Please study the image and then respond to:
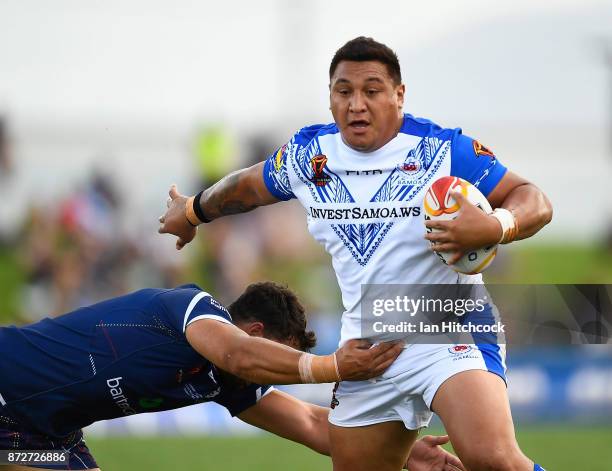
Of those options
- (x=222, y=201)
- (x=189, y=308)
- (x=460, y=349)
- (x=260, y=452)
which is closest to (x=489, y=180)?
(x=460, y=349)

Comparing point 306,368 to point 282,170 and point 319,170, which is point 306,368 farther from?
point 282,170

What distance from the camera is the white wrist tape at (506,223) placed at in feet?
19.6

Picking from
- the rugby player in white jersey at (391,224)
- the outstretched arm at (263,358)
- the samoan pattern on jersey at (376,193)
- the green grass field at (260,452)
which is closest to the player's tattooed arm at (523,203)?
the rugby player in white jersey at (391,224)

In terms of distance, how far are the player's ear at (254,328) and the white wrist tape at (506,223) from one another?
4.84 ft

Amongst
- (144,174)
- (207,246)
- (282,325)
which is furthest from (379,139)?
(144,174)

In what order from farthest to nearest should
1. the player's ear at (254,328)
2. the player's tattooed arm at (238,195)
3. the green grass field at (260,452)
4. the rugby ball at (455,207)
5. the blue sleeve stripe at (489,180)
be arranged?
1. the green grass field at (260,452)
2. the player's tattooed arm at (238,195)
3. the player's ear at (254,328)
4. the blue sleeve stripe at (489,180)
5. the rugby ball at (455,207)

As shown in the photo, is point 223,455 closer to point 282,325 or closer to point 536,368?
point 536,368

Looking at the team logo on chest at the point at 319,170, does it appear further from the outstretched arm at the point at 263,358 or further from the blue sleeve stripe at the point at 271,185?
the outstretched arm at the point at 263,358

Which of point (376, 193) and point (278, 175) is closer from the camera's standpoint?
point (376, 193)

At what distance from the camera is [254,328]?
666 centimetres

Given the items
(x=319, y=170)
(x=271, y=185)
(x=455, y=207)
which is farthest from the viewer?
(x=271, y=185)

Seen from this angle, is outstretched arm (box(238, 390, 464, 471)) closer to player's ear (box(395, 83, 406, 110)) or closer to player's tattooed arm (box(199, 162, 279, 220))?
player's tattooed arm (box(199, 162, 279, 220))

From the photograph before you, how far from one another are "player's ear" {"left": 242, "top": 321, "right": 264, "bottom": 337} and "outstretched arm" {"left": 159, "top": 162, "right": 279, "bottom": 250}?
1.00m

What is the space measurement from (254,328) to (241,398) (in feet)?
2.18
